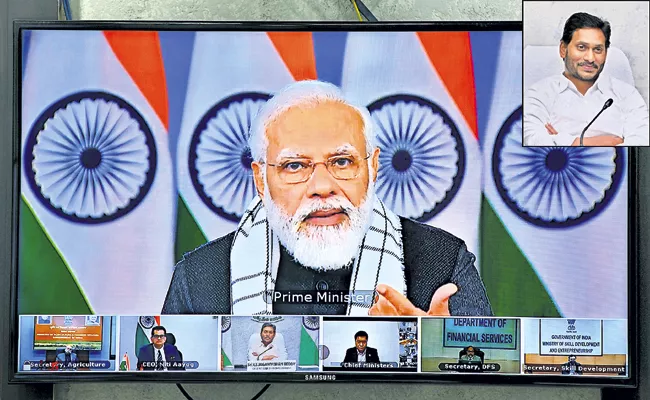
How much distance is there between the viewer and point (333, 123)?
6.01 ft

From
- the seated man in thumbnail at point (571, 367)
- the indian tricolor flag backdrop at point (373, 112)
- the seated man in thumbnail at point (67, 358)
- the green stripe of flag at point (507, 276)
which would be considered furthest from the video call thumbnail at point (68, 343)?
the seated man in thumbnail at point (571, 367)

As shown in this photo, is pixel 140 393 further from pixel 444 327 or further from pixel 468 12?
pixel 468 12

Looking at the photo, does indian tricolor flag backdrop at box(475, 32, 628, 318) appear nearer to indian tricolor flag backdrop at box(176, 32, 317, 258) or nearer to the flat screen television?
the flat screen television

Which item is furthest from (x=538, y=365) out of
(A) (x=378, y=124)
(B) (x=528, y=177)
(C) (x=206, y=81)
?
(C) (x=206, y=81)

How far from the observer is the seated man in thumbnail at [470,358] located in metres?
1.81

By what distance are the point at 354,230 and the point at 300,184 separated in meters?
0.17

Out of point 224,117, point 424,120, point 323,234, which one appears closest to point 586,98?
point 424,120

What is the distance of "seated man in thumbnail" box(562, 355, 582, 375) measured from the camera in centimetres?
181

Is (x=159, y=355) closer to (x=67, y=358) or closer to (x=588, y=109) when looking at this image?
(x=67, y=358)

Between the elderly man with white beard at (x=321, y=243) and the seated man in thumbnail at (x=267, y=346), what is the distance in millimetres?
47

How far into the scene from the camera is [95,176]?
6.06 feet

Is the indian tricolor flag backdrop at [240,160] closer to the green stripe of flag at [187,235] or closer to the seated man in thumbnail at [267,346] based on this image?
the green stripe of flag at [187,235]

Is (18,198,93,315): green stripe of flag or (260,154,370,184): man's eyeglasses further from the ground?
(260,154,370,184): man's eyeglasses

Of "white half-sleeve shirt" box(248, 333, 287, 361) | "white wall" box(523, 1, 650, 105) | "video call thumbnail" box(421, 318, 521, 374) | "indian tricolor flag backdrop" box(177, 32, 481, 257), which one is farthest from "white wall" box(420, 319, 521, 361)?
"white wall" box(523, 1, 650, 105)
